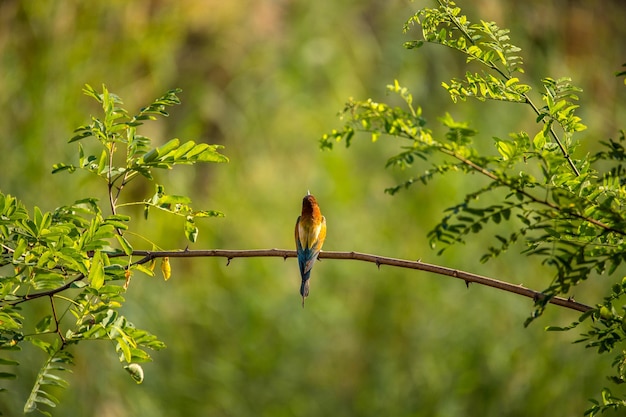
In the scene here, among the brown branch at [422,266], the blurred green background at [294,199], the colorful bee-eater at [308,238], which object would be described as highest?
the blurred green background at [294,199]

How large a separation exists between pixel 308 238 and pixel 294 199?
4940 millimetres

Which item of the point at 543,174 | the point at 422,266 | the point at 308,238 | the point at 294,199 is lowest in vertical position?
the point at 422,266

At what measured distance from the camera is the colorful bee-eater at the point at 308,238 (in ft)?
8.54

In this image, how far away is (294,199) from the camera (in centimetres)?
770

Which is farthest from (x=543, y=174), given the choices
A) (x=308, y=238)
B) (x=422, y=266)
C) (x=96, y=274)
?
(x=308, y=238)

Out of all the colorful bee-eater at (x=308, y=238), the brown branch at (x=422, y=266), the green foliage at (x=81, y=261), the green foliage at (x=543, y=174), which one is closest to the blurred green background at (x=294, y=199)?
the colorful bee-eater at (x=308, y=238)

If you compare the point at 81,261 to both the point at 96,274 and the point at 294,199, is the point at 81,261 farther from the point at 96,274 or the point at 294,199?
the point at 294,199

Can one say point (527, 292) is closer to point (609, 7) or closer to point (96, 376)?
point (96, 376)

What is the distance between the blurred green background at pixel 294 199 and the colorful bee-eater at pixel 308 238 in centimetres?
245

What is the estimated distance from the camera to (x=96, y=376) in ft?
17.4

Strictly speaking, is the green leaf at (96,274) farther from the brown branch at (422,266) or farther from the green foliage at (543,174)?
the green foliage at (543,174)

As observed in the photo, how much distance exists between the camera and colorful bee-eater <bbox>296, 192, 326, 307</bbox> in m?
2.60

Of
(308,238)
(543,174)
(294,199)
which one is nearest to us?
(543,174)

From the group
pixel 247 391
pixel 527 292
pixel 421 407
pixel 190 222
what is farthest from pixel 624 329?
pixel 247 391
